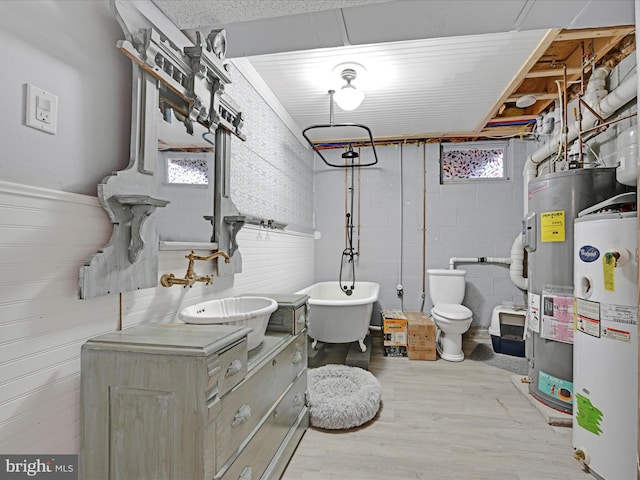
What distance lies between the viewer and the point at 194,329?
1.28 m

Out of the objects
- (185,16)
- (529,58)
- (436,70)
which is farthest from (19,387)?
(529,58)

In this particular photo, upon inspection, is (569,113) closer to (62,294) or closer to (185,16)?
(185,16)

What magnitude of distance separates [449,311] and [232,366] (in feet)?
9.76

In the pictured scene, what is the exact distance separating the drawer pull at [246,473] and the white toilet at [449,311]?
2.66 metres

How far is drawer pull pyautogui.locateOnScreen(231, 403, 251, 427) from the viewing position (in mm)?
1237

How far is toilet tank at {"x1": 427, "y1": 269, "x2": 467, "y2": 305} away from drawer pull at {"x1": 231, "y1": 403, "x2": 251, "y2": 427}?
3182 millimetres

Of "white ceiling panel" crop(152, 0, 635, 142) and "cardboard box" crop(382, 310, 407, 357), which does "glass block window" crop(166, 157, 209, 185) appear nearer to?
"white ceiling panel" crop(152, 0, 635, 142)

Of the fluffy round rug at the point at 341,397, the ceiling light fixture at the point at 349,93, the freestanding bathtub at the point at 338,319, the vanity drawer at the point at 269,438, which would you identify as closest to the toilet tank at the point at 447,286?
the freestanding bathtub at the point at 338,319

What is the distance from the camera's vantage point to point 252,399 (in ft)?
4.60

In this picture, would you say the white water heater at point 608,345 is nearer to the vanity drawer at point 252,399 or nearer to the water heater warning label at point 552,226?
the water heater warning label at point 552,226

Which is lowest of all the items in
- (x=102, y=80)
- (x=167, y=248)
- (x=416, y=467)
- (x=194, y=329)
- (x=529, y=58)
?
(x=416, y=467)

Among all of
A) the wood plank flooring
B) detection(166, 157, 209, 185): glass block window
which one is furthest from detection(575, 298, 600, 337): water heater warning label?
detection(166, 157, 209, 185): glass block window

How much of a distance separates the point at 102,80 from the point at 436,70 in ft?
7.92

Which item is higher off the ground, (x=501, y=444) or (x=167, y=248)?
(x=167, y=248)
